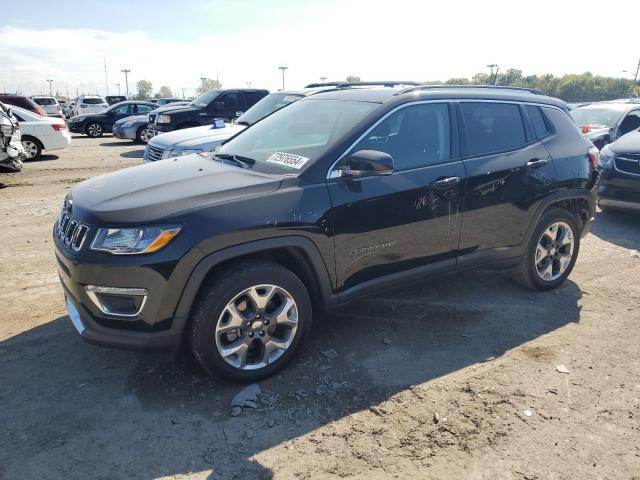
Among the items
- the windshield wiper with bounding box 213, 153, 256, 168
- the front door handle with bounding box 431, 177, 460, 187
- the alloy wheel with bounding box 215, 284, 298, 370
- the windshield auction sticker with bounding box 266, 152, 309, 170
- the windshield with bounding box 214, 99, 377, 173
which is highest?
the windshield with bounding box 214, 99, 377, 173

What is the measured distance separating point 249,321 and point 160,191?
38.6 inches

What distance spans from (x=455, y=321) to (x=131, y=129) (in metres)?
16.1

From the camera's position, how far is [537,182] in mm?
4254

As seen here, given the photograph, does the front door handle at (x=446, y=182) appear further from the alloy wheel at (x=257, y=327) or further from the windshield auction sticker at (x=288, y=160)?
the alloy wheel at (x=257, y=327)

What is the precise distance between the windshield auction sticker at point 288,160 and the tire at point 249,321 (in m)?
0.72

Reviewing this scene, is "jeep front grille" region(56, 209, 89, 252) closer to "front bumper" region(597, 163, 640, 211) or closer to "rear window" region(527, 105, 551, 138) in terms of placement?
"rear window" region(527, 105, 551, 138)

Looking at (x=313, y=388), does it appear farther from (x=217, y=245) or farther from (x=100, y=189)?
(x=100, y=189)

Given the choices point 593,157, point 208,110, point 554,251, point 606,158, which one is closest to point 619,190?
point 606,158

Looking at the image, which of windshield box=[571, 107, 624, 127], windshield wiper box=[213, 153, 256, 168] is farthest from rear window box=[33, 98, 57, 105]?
windshield wiper box=[213, 153, 256, 168]

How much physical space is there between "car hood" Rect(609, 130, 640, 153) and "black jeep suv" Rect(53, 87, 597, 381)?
3.25 meters

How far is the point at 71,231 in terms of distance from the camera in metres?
3.04

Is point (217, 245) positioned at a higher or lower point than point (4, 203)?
higher

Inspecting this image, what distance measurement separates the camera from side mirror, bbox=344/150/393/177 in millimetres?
3154

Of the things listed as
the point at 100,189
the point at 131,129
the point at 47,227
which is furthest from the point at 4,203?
the point at 131,129
